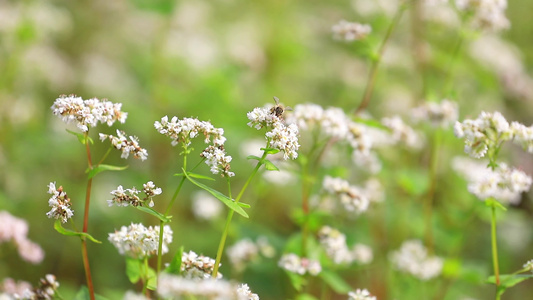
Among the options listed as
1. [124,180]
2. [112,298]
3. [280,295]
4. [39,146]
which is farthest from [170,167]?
[112,298]

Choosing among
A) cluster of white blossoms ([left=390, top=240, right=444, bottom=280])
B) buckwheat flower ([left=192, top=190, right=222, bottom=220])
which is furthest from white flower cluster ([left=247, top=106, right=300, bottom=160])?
buckwheat flower ([left=192, top=190, right=222, bottom=220])

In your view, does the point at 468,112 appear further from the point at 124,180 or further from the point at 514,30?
the point at 124,180

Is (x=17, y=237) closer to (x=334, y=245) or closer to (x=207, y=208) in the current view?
(x=207, y=208)

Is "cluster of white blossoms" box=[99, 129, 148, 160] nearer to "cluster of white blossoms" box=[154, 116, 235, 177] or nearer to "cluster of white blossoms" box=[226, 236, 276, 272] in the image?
"cluster of white blossoms" box=[154, 116, 235, 177]

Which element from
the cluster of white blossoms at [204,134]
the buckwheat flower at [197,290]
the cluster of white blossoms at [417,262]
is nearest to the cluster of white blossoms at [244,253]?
the cluster of white blossoms at [417,262]

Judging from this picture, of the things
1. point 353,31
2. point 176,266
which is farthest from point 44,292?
point 353,31

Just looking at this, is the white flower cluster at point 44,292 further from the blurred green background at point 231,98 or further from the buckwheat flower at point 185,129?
the blurred green background at point 231,98
